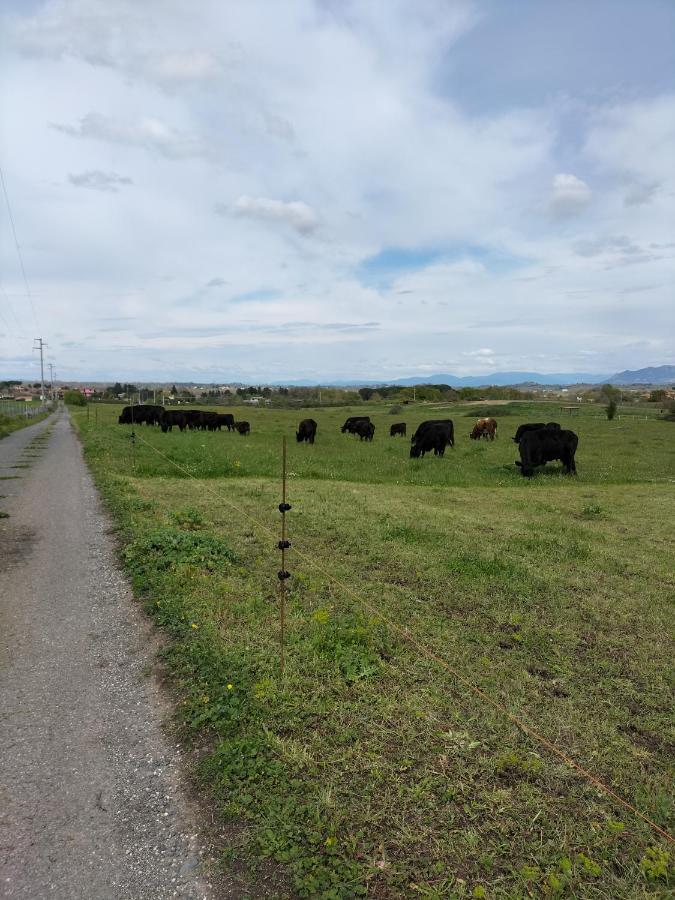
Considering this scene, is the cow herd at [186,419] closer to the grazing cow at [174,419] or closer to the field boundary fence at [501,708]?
the grazing cow at [174,419]

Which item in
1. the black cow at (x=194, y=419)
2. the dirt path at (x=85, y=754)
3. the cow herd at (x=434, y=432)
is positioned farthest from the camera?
the black cow at (x=194, y=419)

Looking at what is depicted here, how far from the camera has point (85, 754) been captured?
3723mm

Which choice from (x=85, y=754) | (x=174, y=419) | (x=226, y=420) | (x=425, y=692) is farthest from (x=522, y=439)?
(x=174, y=419)

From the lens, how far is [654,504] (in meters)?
13.4

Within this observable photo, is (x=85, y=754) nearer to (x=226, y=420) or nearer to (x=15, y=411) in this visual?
(x=226, y=420)

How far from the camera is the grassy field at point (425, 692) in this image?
116 inches

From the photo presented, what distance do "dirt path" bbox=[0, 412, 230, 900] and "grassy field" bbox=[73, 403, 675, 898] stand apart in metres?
0.31

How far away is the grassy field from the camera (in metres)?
2.94

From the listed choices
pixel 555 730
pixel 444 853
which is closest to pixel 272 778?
pixel 444 853

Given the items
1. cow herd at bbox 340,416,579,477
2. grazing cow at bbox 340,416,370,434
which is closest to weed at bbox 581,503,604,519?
cow herd at bbox 340,416,579,477

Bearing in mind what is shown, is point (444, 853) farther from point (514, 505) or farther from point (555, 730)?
point (514, 505)

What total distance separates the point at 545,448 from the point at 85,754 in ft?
58.4

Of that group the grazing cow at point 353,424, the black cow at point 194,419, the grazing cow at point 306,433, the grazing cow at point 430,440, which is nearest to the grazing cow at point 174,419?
the black cow at point 194,419

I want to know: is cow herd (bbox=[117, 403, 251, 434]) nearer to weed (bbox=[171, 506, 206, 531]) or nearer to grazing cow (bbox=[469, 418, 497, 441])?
grazing cow (bbox=[469, 418, 497, 441])
